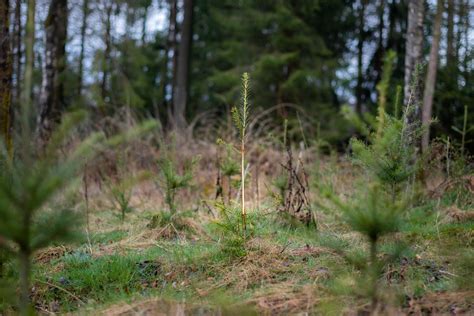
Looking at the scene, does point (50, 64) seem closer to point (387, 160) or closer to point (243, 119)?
point (243, 119)

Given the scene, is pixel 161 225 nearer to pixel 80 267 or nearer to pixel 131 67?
pixel 80 267

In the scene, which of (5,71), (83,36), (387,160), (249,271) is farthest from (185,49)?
(249,271)

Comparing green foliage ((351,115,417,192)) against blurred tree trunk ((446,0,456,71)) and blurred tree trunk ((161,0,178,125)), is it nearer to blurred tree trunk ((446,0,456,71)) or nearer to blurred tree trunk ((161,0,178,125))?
blurred tree trunk ((446,0,456,71))

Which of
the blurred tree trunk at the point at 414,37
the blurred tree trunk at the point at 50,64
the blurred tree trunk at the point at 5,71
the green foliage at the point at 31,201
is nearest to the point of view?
the green foliage at the point at 31,201

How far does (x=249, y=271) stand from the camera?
4008 mm

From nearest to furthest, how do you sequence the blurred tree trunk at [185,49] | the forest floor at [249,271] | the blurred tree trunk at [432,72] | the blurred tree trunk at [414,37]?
1. the forest floor at [249,271]
2. the blurred tree trunk at [414,37]
3. the blurred tree trunk at [432,72]
4. the blurred tree trunk at [185,49]

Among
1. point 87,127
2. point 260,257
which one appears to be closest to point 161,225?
point 260,257

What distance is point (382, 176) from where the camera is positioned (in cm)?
405

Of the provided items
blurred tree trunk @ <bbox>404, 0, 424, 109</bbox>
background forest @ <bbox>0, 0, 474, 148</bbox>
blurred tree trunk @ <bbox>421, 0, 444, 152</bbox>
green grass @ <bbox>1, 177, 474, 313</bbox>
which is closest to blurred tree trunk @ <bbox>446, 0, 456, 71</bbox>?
background forest @ <bbox>0, 0, 474, 148</bbox>

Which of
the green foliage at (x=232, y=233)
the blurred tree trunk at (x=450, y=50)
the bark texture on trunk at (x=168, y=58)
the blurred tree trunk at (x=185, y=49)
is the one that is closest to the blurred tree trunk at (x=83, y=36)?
the blurred tree trunk at (x=185, y=49)

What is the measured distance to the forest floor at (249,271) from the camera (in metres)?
3.29

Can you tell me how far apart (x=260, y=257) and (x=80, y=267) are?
1.74m

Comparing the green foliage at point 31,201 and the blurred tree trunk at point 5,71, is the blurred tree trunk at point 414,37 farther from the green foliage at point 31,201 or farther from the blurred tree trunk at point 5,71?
the green foliage at point 31,201

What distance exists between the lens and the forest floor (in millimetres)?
3293
